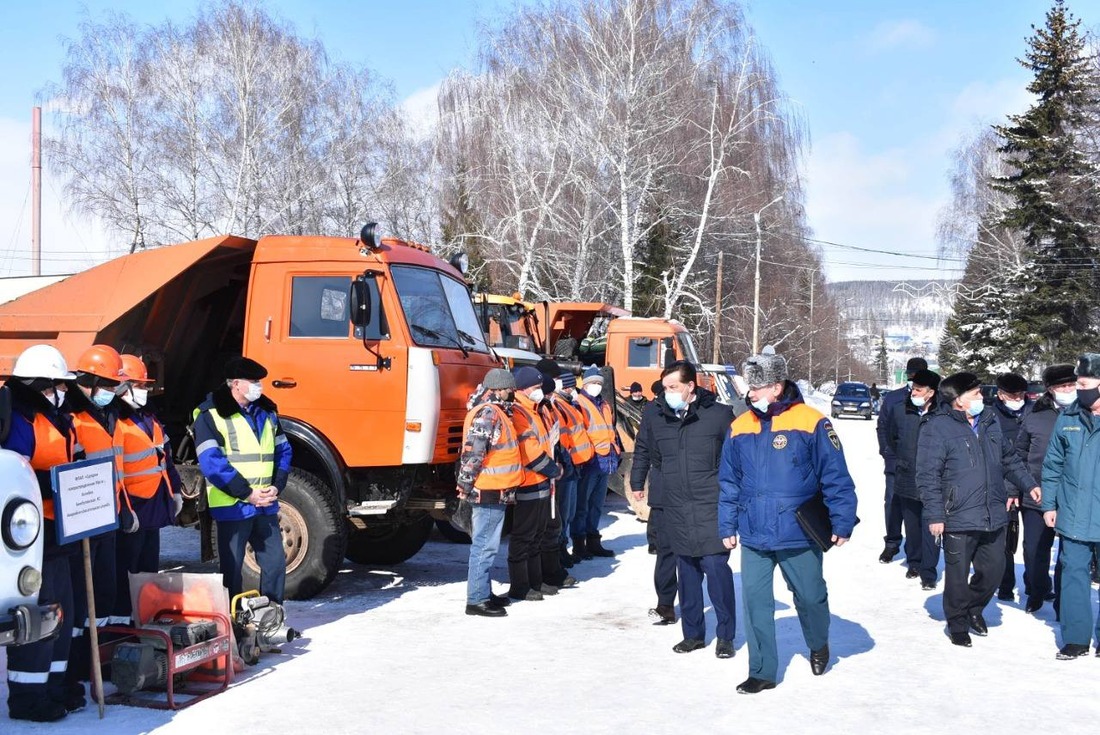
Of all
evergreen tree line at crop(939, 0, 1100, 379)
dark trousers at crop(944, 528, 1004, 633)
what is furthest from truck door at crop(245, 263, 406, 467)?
evergreen tree line at crop(939, 0, 1100, 379)

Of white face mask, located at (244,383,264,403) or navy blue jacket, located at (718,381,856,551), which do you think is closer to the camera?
navy blue jacket, located at (718,381,856,551)

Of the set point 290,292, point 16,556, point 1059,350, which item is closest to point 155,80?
point 290,292

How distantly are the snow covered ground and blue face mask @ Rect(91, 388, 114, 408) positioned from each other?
164 cm

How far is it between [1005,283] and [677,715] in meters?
35.9

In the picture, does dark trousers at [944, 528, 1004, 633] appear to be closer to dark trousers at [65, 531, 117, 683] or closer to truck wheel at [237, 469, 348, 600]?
truck wheel at [237, 469, 348, 600]

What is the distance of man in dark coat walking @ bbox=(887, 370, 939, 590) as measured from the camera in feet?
28.5

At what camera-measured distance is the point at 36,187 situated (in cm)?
2680

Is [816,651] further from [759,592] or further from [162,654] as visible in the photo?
[162,654]

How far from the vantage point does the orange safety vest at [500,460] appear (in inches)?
299

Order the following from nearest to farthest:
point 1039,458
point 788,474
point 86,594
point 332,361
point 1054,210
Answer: point 86,594 → point 788,474 → point 1039,458 → point 332,361 → point 1054,210

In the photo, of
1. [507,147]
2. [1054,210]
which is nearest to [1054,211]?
[1054,210]

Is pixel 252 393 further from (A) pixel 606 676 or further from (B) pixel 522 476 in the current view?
(A) pixel 606 676

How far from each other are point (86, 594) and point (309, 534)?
8.04ft

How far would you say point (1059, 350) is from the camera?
34625 mm
